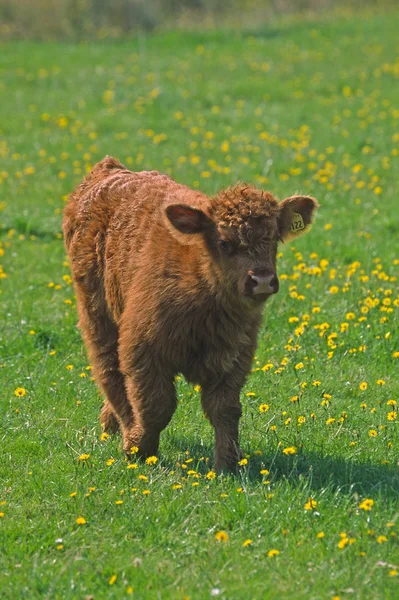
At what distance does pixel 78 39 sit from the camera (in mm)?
24422

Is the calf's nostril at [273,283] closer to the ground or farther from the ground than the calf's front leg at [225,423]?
farther from the ground

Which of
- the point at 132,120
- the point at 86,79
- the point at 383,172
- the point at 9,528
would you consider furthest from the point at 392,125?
the point at 9,528

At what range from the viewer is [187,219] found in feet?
20.5

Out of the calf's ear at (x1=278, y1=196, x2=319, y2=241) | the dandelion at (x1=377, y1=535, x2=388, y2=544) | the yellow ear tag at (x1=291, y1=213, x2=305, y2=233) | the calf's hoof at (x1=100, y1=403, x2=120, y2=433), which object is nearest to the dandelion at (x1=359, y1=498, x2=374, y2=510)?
the dandelion at (x1=377, y1=535, x2=388, y2=544)

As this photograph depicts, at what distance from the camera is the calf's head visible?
5969mm

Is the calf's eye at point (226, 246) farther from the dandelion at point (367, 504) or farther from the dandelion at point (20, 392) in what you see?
the dandelion at point (20, 392)

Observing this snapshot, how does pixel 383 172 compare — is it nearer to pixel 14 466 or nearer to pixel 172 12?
pixel 14 466

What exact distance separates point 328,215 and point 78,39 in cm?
1380

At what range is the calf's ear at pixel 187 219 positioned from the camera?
624 cm

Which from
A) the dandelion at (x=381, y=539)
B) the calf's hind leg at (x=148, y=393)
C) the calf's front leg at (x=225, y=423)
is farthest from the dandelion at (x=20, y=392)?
the dandelion at (x=381, y=539)

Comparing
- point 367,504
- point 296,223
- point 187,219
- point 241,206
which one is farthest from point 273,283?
point 367,504

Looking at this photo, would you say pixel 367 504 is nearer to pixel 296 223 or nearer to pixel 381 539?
pixel 381 539

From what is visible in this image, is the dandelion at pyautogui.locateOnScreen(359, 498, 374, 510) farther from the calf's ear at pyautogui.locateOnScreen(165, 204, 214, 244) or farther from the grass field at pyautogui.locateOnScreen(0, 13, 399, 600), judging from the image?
the calf's ear at pyautogui.locateOnScreen(165, 204, 214, 244)

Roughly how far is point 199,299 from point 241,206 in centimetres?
57
